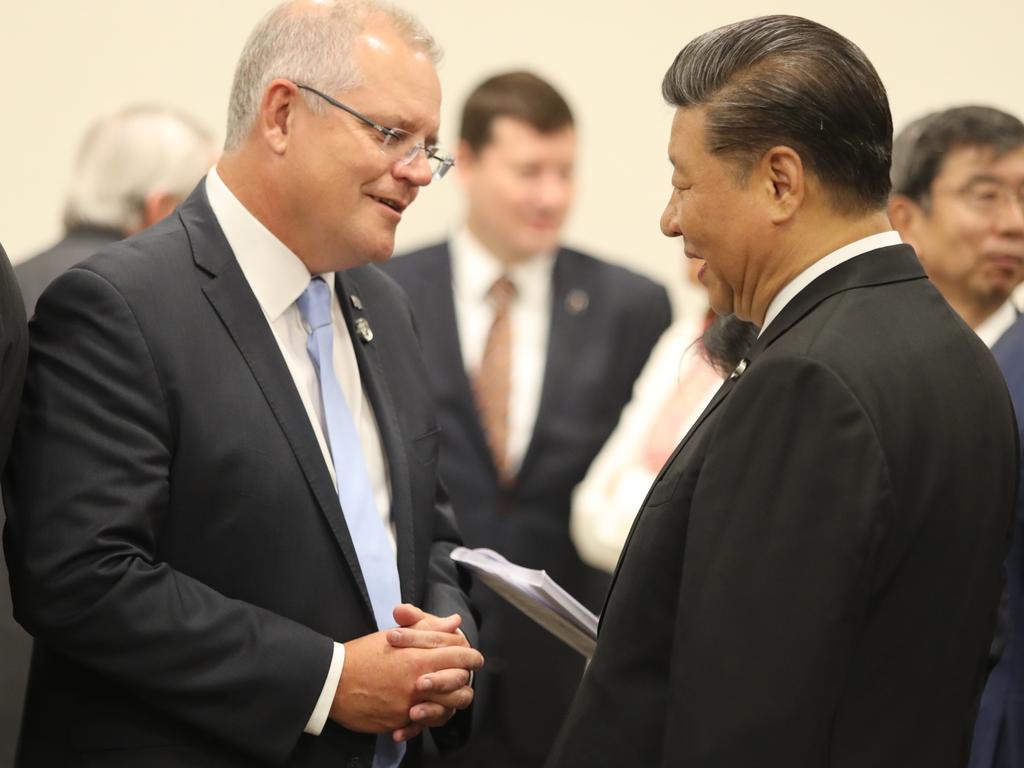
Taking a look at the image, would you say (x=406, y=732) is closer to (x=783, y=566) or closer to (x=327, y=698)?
(x=327, y=698)

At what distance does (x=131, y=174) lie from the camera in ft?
11.6

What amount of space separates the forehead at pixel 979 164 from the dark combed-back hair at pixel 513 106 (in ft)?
5.00

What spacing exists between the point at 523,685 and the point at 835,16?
8.39 ft

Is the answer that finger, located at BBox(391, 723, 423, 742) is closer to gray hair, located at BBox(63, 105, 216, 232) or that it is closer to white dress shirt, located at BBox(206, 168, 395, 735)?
white dress shirt, located at BBox(206, 168, 395, 735)

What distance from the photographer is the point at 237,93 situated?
2139mm

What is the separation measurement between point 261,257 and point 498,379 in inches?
68.9

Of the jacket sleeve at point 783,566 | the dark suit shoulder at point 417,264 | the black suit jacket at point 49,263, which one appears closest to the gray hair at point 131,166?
the black suit jacket at point 49,263

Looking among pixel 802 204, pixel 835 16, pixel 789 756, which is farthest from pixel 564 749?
pixel 835 16

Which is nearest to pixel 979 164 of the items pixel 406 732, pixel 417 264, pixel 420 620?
pixel 420 620

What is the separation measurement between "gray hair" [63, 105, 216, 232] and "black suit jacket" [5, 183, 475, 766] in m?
1.55

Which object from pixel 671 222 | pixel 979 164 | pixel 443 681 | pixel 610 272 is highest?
pixel 979 164

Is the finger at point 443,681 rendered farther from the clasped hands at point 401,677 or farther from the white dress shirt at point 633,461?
the white dress shirt at point 633,461

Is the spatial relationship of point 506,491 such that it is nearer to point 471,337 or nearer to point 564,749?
point 471,337

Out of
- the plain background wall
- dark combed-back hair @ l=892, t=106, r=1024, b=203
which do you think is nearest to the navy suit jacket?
dark combed-back hair @ l=892, t=106, r=1024, b=203
